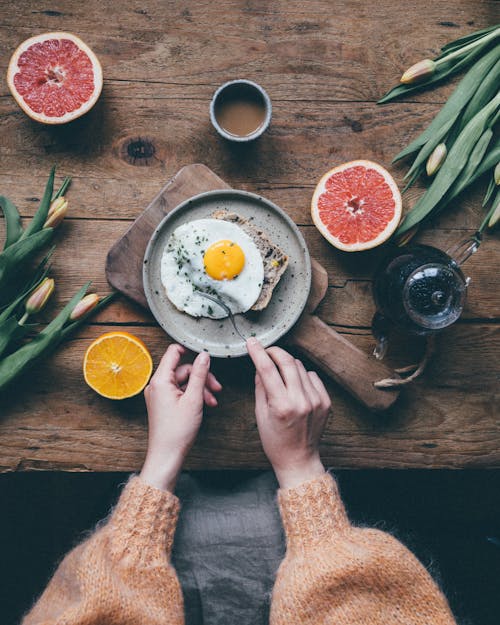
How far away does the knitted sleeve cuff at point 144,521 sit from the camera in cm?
151

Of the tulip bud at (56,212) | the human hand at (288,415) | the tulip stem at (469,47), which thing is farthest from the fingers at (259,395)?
the tulip stem at (469,47)

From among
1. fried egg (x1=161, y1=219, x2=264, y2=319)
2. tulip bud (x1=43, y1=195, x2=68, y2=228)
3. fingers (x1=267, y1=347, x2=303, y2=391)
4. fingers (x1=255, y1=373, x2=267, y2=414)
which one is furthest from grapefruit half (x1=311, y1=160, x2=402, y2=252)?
tulip bud (x1=43, y1=195, x2=68, y2=228)

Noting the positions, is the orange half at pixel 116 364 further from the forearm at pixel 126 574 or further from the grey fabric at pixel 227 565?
the grey fabric at pixel 227 565

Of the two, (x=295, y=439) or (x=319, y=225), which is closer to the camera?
(x=295, y=439)

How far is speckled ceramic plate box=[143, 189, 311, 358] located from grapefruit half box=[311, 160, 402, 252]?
0.44 ft

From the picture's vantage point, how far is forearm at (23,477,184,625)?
137 cm

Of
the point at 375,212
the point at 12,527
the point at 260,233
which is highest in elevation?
the point at 375,212

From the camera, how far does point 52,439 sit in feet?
5.96

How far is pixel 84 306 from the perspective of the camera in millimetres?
1779

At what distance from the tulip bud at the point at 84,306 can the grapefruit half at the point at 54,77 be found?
0.63 metres

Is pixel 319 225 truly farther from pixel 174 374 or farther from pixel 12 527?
pixel 12 527

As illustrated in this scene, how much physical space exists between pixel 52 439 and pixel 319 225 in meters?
1.22

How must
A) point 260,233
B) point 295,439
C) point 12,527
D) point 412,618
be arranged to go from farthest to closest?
1. point 12,527
2. point 260,233
3. point 295,439
4. point 412,618

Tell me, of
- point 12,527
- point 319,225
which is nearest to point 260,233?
point 319,225
